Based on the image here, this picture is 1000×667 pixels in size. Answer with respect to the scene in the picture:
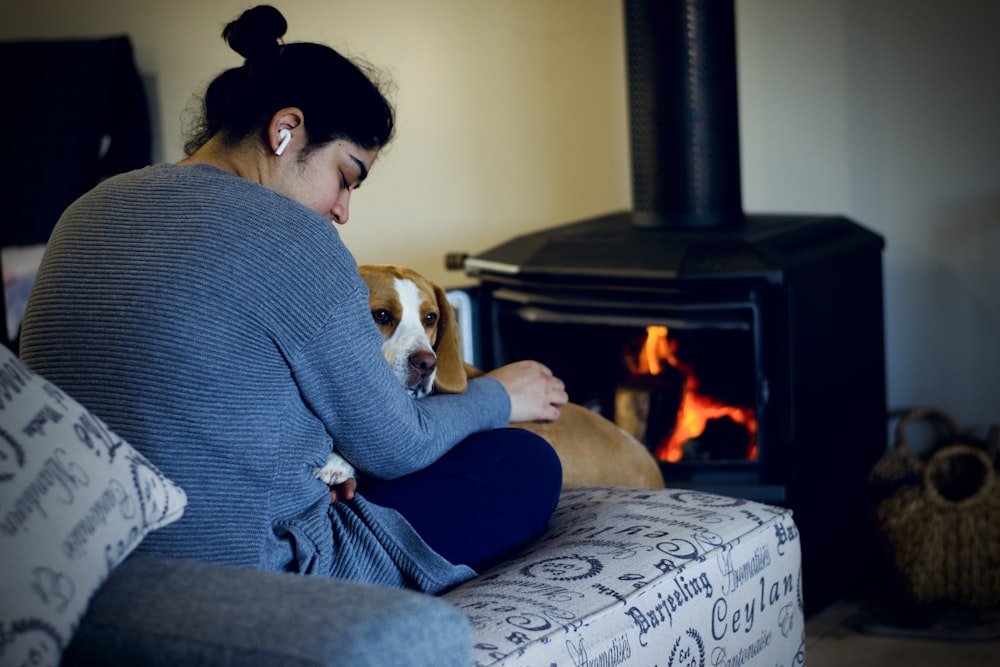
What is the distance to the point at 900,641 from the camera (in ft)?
7.40

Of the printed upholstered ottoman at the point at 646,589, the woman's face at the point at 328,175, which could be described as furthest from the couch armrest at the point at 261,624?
the woman's face at the point at 328,175

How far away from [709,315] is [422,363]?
0.74 m

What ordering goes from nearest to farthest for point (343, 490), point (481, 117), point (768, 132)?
1. point (343, 490)
2. point (768, 132)
3. point (481, 117)

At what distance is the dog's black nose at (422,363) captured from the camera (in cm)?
175

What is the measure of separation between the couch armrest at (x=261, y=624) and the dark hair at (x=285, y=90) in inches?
24.3

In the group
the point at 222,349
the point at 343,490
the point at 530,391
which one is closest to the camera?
the point at 222,349

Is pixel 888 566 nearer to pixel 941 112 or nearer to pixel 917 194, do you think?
pixel 917 194

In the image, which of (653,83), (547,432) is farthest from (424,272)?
(547,432)

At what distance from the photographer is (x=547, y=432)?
1.85m

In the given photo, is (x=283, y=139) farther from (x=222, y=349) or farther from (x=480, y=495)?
(x=480, y=495)

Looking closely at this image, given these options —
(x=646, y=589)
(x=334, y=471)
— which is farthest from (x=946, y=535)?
(x=334, y=471)

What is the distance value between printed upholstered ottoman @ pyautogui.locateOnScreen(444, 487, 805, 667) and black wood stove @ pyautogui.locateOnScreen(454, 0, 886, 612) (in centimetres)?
68

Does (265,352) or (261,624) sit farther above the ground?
(265,352)

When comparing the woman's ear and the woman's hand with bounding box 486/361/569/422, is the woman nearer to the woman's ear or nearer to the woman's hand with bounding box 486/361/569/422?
the woman's ear
